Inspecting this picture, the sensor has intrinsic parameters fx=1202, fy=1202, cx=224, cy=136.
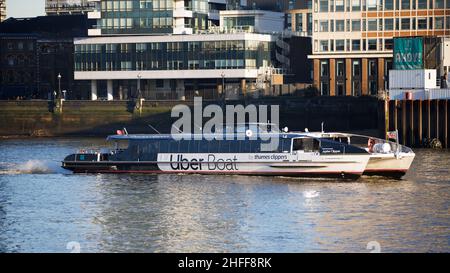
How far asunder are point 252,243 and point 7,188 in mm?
26776

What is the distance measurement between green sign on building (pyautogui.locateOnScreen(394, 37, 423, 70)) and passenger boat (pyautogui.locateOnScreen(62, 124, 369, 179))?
3094 cm

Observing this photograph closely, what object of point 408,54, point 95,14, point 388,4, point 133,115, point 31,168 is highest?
point 388,4

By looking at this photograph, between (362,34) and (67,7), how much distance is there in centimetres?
6893

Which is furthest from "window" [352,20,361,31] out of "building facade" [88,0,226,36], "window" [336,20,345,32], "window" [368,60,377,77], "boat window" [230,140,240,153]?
"boat window" [230,140,240,153]

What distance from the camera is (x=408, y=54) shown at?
112 meters

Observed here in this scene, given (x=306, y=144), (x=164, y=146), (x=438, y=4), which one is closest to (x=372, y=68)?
(x=438, y=4)

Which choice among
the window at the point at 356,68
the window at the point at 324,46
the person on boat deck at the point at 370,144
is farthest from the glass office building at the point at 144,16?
the person on boat deck at the point at 370,144

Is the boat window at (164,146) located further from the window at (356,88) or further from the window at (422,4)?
the window at (422,4)

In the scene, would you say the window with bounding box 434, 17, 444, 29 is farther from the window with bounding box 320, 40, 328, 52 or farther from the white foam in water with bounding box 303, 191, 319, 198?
the white foam in water with bounding box 303, 191, 319, 198

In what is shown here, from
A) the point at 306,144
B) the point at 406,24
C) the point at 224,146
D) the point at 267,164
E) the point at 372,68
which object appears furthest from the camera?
the point at 372,68

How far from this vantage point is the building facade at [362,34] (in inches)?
5177

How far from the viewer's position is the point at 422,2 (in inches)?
5167

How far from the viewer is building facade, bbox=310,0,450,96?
132 meters

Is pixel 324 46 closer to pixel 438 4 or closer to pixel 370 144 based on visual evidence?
pixel 438 4
